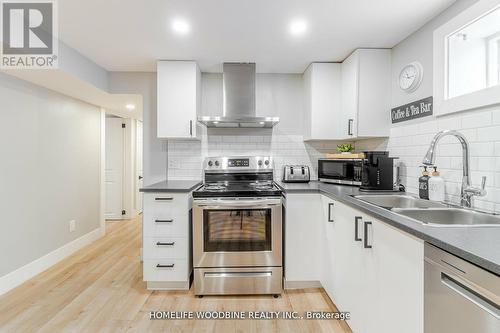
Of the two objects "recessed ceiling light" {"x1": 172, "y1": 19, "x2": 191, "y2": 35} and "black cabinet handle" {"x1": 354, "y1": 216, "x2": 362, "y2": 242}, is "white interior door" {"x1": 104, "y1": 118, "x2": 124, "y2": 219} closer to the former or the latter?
"recessed ceiling light" {"x1": 172, "y1": 19, "x2": 191, "y2": 35}

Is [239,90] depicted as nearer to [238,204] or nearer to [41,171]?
[238,204]

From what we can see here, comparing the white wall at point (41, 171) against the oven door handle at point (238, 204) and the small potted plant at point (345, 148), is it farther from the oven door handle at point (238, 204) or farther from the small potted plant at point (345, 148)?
the small potted plant at point (345, 148)

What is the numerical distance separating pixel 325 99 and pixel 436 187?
1.43 metres

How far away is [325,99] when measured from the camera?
2.82 meters

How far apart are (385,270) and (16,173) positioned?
3.19 metres

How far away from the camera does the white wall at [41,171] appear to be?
245 centimetres

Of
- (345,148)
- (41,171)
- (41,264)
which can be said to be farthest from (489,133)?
(41,264)

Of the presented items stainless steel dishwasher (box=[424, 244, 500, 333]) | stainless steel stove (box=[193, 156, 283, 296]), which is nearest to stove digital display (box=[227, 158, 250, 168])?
stainless steel stove (box=[193, 156, 283, 296])

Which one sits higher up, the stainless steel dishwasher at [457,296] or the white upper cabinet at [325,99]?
the white upper cabinet at [325,99]

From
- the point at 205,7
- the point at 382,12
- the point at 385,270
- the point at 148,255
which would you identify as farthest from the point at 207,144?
the point at 385,270

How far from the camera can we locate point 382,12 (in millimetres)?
1884

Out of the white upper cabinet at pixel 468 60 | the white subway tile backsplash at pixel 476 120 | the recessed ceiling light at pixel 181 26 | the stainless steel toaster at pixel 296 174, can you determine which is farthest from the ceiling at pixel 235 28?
the stainless steel toaster at pixel 296 174

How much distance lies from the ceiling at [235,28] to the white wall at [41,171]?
0.84 m

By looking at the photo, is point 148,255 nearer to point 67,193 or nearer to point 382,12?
point 67,193
